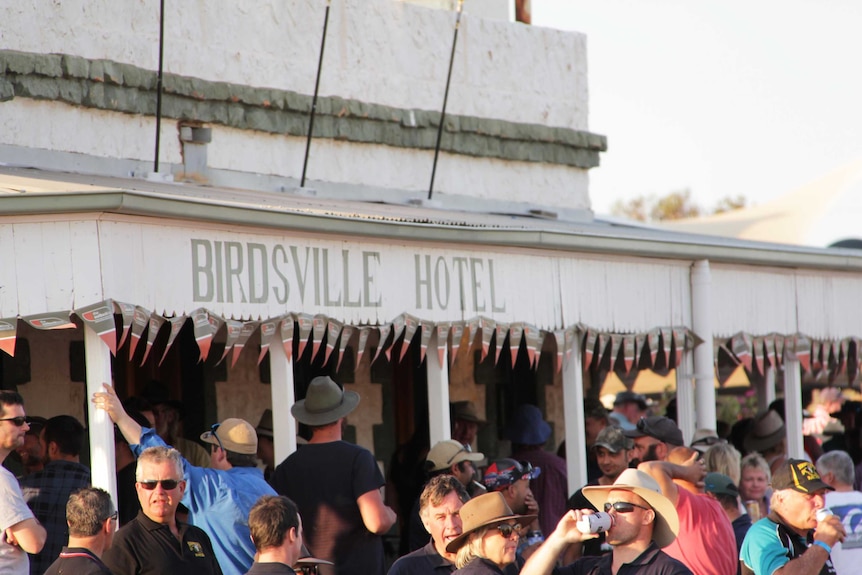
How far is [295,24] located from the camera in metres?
12.5

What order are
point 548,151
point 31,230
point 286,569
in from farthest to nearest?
point 548,151
point 31,230
point 286,569

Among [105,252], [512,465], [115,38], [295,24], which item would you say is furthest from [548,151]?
[105,252]

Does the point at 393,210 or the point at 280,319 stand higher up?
the point at 393,210

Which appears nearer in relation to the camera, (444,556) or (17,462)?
(444,556)

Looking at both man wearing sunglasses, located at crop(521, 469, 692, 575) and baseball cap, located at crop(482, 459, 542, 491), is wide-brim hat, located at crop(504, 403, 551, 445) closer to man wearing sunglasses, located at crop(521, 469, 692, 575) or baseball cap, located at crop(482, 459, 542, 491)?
baseball cap, located at crop(482, 459, 542, 491)

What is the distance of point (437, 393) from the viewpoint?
9.18 metres

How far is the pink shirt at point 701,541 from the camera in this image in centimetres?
704

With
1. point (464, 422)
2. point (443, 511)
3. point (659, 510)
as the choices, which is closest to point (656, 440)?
point (464, 422)

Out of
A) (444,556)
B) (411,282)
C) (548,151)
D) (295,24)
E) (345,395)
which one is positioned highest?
(295,24)

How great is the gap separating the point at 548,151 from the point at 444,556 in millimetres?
8622

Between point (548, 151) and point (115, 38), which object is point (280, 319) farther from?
point (548, 151)

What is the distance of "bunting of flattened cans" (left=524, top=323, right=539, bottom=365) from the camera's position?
9609 mm

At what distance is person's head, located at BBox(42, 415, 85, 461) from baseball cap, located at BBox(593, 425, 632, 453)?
10.0ft

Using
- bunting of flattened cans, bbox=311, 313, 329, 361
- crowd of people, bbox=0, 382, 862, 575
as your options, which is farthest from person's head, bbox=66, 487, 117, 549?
bunting of flattened cans, bbox=311, 313, 329, 361
